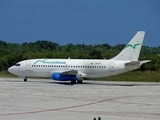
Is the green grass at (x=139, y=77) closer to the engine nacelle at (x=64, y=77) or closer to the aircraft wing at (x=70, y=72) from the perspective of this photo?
the engine nacelle at (x=64, y=77)

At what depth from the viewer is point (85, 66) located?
51281mm

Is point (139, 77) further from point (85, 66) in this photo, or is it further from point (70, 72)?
point (70, 72)

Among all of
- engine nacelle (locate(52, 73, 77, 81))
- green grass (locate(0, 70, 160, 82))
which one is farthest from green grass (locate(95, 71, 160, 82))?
engine nacelle (locate(52, 73, 77, 81))

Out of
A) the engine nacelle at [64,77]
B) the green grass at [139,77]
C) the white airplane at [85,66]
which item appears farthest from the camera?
the green grass at [139,77]

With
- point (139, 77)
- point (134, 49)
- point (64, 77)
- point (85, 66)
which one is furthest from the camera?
point (139, 77)

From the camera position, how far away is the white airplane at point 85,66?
49.2 m

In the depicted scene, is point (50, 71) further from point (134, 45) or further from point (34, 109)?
point (34, 109)

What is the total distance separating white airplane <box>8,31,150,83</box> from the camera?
49250 millimetres

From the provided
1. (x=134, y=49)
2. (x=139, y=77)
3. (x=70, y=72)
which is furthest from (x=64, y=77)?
(x=139, y=77)

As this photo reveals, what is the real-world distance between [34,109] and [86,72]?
97.3 ft

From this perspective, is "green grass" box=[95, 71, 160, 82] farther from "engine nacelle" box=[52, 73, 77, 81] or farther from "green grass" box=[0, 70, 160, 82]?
"engine nacelle" box=[52, 73, 77, 81]

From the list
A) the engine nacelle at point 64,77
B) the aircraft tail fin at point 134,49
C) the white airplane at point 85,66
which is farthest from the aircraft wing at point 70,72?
the aircraft tail fin at point 134,49

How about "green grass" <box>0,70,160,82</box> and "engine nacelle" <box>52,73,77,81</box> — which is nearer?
"engine nacelle" <box>52,73,77,81</box>

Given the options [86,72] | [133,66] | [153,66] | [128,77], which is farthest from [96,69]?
[153,66]
